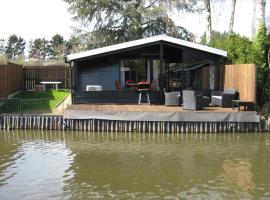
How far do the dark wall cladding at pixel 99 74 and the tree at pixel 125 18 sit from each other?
8.54m

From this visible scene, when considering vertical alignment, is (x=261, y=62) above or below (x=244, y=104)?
above

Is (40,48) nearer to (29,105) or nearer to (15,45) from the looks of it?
(15,45)

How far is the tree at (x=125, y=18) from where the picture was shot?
29047 mm

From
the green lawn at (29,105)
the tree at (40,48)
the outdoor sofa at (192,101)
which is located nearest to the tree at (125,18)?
the green lawn at (29,105)

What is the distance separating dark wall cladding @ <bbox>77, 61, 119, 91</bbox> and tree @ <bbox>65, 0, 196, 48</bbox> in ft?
28.0

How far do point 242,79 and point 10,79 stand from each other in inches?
558

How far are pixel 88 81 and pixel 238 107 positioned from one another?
24.4 ft

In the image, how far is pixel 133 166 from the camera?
451 inches

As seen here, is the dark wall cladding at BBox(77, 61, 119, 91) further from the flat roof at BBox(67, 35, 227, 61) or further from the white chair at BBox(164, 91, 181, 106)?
the white chair at BBox(164, 91, 181, 106)

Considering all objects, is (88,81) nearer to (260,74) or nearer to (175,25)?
(260,74)

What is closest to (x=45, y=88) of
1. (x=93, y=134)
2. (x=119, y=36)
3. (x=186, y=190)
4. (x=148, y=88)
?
(x=119, y=36)

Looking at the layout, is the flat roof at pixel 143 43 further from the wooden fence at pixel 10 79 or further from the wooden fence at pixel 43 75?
the wooden fence at pixel 43 75

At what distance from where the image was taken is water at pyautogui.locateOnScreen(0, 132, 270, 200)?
9.09 m

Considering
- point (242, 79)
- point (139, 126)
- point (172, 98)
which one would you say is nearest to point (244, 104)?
point (242, 79)
